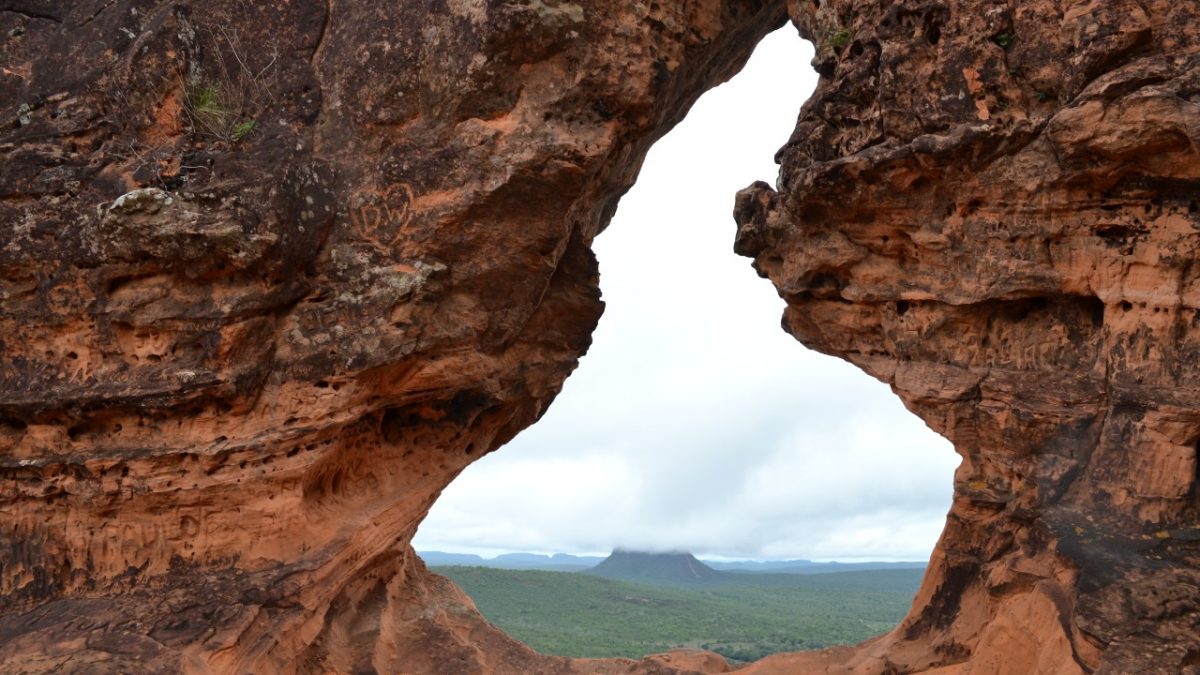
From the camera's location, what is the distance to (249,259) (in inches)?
372

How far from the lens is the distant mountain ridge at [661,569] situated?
45.2m

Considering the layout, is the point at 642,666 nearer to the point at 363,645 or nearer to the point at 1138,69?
the point at 363,645

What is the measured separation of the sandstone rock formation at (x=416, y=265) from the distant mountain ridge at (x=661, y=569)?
35.2 m

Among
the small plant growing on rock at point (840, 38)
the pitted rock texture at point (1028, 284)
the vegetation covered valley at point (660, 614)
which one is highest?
the small plant growing on rock at point (840, 38)

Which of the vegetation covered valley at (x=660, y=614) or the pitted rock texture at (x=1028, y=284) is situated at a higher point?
the pitted rock texture at (x=1028, y=284)

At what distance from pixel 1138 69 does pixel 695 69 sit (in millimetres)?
5058

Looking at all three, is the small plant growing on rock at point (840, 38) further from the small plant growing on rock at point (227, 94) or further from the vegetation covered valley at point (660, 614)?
the vegetation covered valley at point (660, 614)

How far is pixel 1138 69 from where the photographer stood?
8.03 meters

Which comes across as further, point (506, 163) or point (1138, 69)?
point (506, 163)

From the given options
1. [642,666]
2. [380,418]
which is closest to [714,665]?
[642,666]

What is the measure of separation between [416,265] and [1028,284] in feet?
20.8

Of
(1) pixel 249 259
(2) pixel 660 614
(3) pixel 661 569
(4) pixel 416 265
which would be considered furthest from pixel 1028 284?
(3) pixel 661 569

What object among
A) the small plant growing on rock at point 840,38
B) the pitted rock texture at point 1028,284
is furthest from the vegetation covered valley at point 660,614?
the small plant growing on rock at point 840,38

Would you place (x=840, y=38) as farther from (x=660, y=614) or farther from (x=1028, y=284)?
(x=660, y=614)
